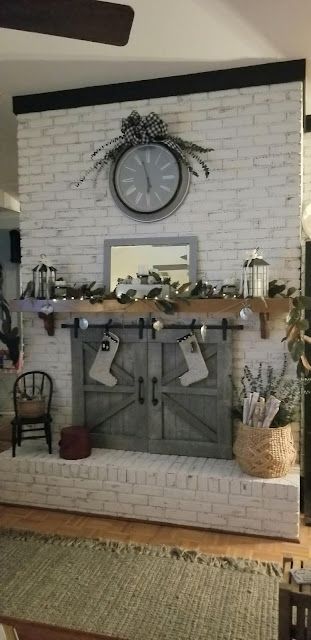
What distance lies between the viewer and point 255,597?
2.57 m

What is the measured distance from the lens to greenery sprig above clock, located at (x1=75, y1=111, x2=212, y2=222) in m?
3.59

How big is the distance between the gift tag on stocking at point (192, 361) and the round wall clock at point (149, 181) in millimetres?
907

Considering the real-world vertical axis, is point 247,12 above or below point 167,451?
above

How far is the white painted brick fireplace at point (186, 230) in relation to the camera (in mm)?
3350

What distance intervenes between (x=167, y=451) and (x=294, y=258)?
1.63m

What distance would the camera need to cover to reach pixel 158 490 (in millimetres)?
3424

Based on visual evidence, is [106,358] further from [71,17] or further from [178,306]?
[71,17]

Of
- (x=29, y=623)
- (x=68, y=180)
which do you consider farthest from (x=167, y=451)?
(x=68, y=180)

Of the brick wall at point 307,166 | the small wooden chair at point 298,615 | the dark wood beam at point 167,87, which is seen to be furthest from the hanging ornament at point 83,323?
the small wooden chair at point 298,615

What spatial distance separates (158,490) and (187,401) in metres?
0.65

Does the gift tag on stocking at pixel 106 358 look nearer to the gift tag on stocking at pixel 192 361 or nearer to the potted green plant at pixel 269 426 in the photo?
the gift tag on stocking at pixel 192 361

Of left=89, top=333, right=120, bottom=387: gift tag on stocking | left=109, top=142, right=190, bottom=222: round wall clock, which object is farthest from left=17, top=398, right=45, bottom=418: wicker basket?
left=109, top=142, right=190, bottom=222: round wall clock

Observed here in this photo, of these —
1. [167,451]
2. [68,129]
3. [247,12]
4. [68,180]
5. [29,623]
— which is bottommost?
[29,623]

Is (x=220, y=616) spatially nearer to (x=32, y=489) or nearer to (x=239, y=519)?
(x=239, y=519)
